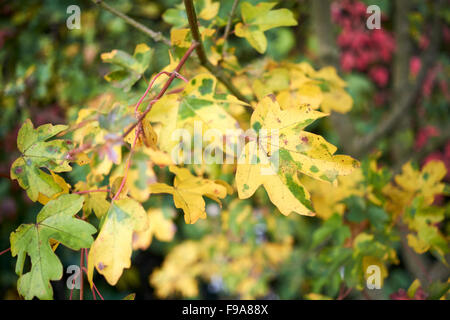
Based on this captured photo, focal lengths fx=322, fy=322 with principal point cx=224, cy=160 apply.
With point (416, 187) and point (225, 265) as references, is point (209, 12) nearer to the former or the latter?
point (416, 187)

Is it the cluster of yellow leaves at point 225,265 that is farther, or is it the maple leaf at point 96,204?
the cluster of yellow leaves at point 225,265

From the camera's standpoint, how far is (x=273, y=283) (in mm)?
2365

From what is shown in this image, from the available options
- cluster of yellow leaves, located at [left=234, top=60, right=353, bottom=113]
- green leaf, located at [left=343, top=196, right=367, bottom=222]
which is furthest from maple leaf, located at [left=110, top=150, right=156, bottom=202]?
green leaf, located at [left=343, top=196, right=367, bottom=222]

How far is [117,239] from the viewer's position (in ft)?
1.68

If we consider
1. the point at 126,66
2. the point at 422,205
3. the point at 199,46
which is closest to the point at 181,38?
the point at 199,46

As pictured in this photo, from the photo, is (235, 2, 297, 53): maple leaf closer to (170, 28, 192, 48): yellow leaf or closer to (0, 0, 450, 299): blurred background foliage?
(170, 28, 192, 48): yellow leaf

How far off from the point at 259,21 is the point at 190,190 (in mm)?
436

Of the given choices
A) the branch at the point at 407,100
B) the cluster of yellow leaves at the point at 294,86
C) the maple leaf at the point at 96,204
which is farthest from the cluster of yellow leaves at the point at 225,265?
the maple leaf at the point at 96,204

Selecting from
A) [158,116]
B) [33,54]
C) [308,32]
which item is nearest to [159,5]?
[33,54]

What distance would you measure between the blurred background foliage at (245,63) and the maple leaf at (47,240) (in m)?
0.47

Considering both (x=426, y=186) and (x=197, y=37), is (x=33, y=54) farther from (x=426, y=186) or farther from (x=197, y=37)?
(x=426, y=186)

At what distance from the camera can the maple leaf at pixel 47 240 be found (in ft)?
1.77

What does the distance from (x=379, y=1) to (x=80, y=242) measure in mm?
2005

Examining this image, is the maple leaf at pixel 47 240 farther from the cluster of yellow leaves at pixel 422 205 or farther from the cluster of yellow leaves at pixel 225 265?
the cluster of yellow leaves at pixel 225 265
